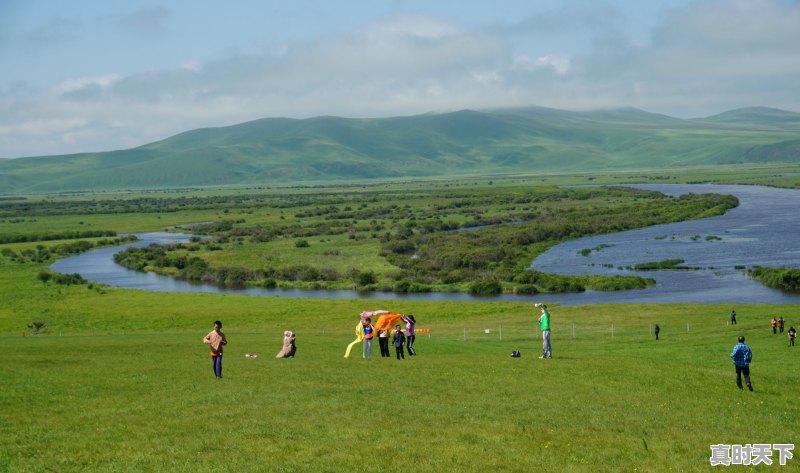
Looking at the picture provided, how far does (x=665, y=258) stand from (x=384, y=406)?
89198 mm

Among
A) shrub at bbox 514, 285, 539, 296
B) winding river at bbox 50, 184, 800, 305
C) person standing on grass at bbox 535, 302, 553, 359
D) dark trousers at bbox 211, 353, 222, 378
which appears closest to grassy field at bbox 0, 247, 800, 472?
dark trousers at bbox 211, 353, 222, 378

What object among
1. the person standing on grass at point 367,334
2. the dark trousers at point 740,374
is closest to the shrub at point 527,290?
the person standing on grass at point 367,334

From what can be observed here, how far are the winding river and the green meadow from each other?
3175 cm

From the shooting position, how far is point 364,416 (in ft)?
74.8

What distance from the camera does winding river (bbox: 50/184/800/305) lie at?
81.8 m

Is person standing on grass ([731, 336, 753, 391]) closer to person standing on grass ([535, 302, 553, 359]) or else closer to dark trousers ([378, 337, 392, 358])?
person standing on grass ([535, 302, 553, 359])

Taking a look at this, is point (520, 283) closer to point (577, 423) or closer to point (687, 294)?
point (687, 294)

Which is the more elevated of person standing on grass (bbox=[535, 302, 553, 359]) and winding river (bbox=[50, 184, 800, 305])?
person standing on grass (bbox=[535, 302, 553, 359])

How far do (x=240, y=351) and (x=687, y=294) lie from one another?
54280mm

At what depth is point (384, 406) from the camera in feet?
79.7

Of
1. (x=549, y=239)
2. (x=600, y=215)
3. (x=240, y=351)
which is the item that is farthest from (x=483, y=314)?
(x=600, y=215)

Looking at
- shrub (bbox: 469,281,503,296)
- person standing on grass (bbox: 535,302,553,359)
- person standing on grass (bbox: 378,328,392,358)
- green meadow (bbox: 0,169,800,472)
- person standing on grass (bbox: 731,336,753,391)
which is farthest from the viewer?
shrub (bbox: 469,281,503,296)

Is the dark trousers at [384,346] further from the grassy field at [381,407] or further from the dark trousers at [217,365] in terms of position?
the dark trousers at [217,365]

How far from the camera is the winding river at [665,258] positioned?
Answer: 81.8 meters
